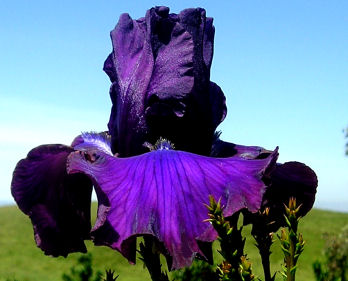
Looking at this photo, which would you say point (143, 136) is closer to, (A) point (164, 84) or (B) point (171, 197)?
(A) point (164, 84)

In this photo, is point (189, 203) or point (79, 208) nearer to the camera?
point (189, 203)

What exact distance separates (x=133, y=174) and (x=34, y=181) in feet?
2.39

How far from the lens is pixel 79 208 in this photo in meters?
2.85

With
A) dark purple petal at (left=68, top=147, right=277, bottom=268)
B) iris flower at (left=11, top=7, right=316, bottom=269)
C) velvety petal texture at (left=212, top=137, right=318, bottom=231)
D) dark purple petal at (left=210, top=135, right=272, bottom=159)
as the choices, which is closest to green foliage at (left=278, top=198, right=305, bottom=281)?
dark purple petal at (left=68, top=147, right=277, bottom=268)

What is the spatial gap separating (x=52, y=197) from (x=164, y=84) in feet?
2.50

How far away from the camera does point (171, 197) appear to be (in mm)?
2098

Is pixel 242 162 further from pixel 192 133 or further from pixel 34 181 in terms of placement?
pixel 34 181

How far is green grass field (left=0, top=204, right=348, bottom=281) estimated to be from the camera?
16.0m

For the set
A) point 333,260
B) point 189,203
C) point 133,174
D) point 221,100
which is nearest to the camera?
point 189,203

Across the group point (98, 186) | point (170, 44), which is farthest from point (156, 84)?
point (98, 186)

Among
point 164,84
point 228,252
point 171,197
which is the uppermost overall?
point 164,84

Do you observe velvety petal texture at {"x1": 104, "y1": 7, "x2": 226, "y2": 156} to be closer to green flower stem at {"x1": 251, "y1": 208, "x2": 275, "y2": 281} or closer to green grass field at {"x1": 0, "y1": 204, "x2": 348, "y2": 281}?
green flower stem at {"x1": 251, "y1": 208, "x2": 275, "y2": 281}

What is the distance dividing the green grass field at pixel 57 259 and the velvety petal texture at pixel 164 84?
35.9 ft

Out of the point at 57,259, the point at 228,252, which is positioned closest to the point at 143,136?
the point at 228,252
